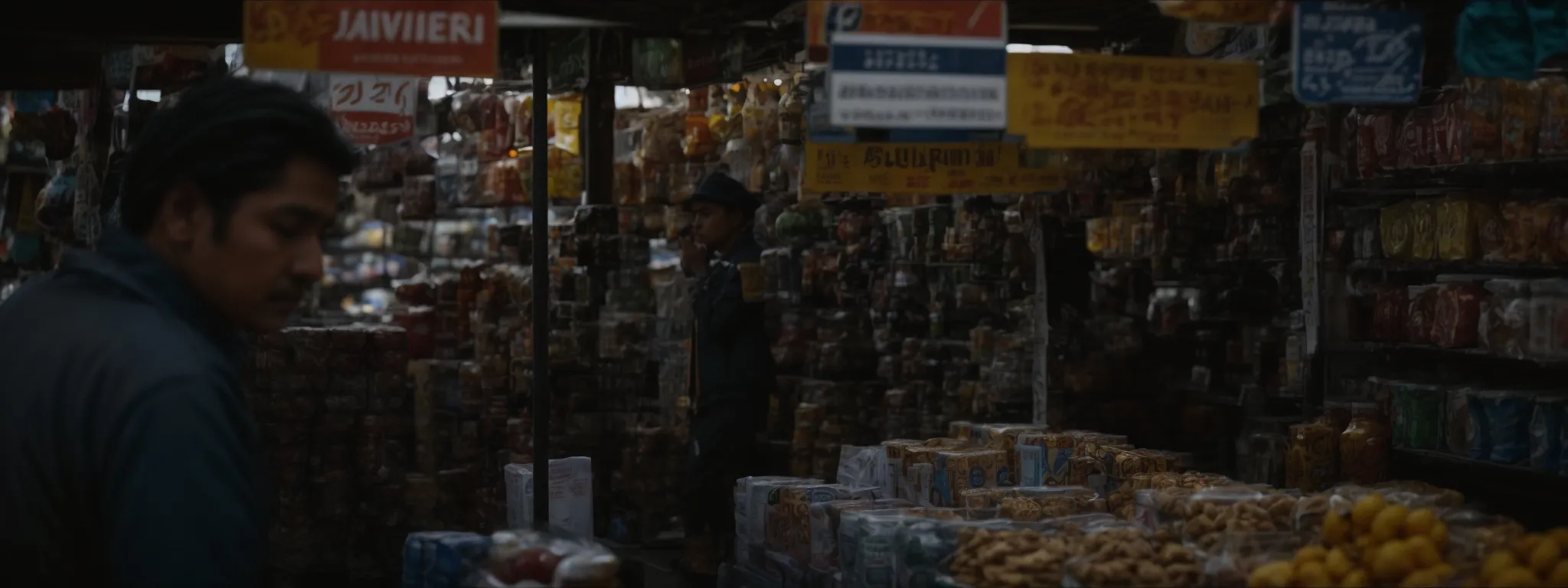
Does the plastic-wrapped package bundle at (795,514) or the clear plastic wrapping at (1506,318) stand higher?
the clear plastic wrapping at (1506,318)

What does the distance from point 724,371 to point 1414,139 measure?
10.8 feet

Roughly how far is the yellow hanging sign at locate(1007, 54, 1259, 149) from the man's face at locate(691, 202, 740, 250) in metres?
3.64

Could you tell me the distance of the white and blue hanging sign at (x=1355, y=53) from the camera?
4.30m

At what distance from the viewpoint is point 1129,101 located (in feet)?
14.7

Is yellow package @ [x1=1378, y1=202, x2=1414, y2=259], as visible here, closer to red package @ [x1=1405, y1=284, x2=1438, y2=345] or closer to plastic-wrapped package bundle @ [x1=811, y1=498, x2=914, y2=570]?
red package @ [x1=1405, y1=284, x2=1438, y2=345]

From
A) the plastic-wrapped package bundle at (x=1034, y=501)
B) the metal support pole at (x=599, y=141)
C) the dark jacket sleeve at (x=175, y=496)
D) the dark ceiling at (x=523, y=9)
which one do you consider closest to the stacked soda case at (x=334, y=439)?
the metal support pole at (x=599, y=141)

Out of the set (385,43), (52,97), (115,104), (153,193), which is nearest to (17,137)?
(52,97)

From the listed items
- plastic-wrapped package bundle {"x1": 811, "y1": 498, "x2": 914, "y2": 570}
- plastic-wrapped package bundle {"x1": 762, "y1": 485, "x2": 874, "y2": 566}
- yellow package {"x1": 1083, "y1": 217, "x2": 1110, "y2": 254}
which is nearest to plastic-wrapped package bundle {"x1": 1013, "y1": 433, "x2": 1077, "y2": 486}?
plastic-wrapped package bundle {"x1": 762, "y1": 485, "x2": 874, "y2": 566}

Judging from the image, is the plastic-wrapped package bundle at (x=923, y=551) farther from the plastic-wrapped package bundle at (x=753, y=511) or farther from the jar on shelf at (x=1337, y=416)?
the jar on shelf at (x=1337, y=416)

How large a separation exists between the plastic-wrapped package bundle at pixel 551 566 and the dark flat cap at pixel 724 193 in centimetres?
457

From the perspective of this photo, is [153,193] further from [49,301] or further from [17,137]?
[17,137]

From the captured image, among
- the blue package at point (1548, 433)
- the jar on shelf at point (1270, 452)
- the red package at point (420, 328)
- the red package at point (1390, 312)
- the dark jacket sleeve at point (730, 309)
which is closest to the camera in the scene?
the blue package at point (1548, 433)

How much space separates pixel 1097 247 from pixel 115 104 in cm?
480

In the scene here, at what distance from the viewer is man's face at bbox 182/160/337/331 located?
2.19m
